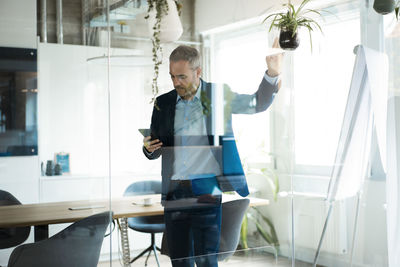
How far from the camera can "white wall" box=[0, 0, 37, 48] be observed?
90.9 inches

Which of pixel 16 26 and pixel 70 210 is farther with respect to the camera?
pixel 70 210

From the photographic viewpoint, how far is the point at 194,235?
2.77 meters

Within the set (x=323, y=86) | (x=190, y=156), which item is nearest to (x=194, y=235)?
(x=190, y=156)

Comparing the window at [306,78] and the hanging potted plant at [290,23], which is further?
the hanging potted plant at [290,23]

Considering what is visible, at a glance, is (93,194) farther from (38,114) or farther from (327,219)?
(327,219)

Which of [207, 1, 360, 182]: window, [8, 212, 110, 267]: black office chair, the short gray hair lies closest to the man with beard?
the short gray hair

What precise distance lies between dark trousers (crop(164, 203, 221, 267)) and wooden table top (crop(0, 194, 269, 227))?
12 cm

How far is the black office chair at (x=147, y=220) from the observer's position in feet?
8.35

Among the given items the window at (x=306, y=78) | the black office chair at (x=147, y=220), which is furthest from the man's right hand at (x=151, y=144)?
the window at (x=306, y=78)

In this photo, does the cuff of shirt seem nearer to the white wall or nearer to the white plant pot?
the white plant pot

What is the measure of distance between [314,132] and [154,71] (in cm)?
122

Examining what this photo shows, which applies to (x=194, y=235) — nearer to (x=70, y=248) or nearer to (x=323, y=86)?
(x=70, y=248)

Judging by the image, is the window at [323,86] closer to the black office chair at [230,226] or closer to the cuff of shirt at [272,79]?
the cuff of shirt at [272,79]

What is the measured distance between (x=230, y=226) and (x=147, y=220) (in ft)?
1.69
